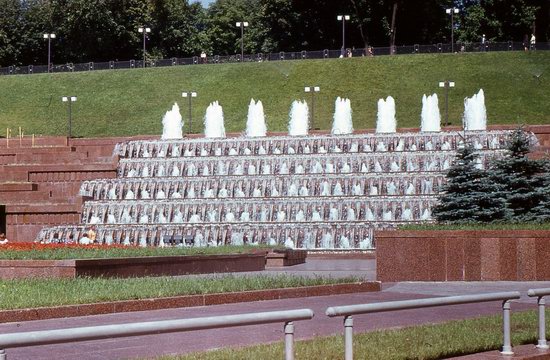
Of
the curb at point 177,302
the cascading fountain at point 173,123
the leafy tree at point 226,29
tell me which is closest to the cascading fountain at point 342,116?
the cascading fountain at point 173,123

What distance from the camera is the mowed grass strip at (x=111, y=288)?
17.1 meters

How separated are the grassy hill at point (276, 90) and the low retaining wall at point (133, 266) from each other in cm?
3658

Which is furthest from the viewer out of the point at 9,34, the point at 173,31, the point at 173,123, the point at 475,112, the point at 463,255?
the point at 173,31

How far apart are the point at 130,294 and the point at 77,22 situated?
76095 millimetres

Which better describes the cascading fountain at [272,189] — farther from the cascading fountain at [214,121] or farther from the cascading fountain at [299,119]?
the cascading fountain at [214,121]

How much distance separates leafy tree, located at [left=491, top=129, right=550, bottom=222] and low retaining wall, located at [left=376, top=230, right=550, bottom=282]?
162 inches

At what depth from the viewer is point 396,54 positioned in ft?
260

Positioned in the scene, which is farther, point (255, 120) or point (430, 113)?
point (255, 120)

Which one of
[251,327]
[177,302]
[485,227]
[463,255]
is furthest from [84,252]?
[251,327]

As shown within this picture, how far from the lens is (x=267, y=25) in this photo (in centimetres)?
9638

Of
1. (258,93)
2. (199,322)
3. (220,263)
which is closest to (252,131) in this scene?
(258,93)

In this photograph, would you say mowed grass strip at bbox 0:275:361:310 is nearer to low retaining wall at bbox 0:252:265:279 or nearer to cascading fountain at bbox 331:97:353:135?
low retaining wall at bbox 0:252:265:279

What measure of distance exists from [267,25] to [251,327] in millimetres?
87594

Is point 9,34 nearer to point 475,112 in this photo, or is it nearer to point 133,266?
point 475,112
